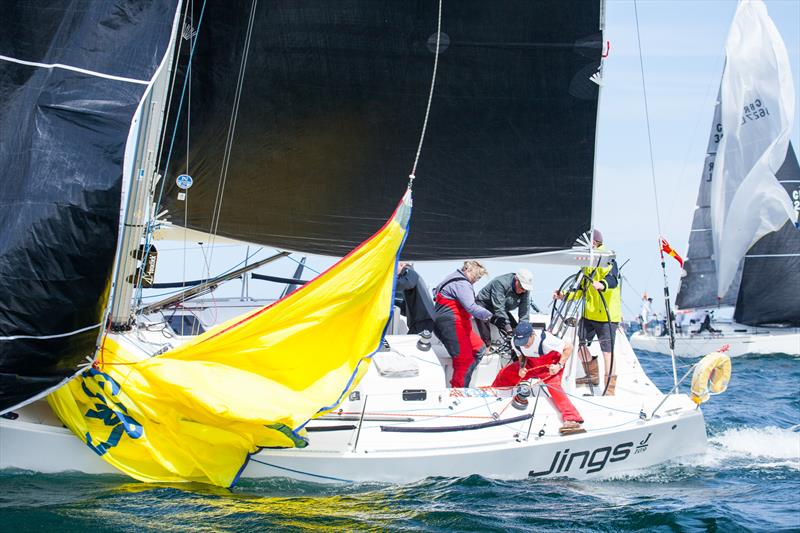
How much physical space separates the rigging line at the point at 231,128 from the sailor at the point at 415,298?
1.88 m

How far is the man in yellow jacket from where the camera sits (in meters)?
8.89

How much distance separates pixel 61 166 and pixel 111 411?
1909mm

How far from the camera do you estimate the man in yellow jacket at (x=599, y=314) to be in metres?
8.89

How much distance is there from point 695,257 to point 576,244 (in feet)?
75.5

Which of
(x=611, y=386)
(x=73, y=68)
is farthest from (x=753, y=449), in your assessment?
(x=73, y=68)

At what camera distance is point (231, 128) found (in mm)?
8266

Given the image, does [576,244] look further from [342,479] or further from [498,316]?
[342,479]

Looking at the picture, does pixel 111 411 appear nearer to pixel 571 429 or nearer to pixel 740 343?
pixel 571 429

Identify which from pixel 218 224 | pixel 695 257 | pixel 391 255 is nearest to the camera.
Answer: pixel 391 255

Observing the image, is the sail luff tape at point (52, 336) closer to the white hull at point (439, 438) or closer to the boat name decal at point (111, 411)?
the boat name decal at point (111, 411)

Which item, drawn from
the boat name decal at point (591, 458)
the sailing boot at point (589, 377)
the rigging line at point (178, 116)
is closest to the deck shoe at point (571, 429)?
the boat name decal at point (591, 458)

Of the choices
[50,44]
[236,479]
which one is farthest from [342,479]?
[50,44]

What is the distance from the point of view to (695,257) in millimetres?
30188

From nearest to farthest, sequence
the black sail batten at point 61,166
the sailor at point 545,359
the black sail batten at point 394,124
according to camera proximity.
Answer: the black sail batten at point 61,166 → the sailor at point 545,359 → the black sail batten at point 394,124
